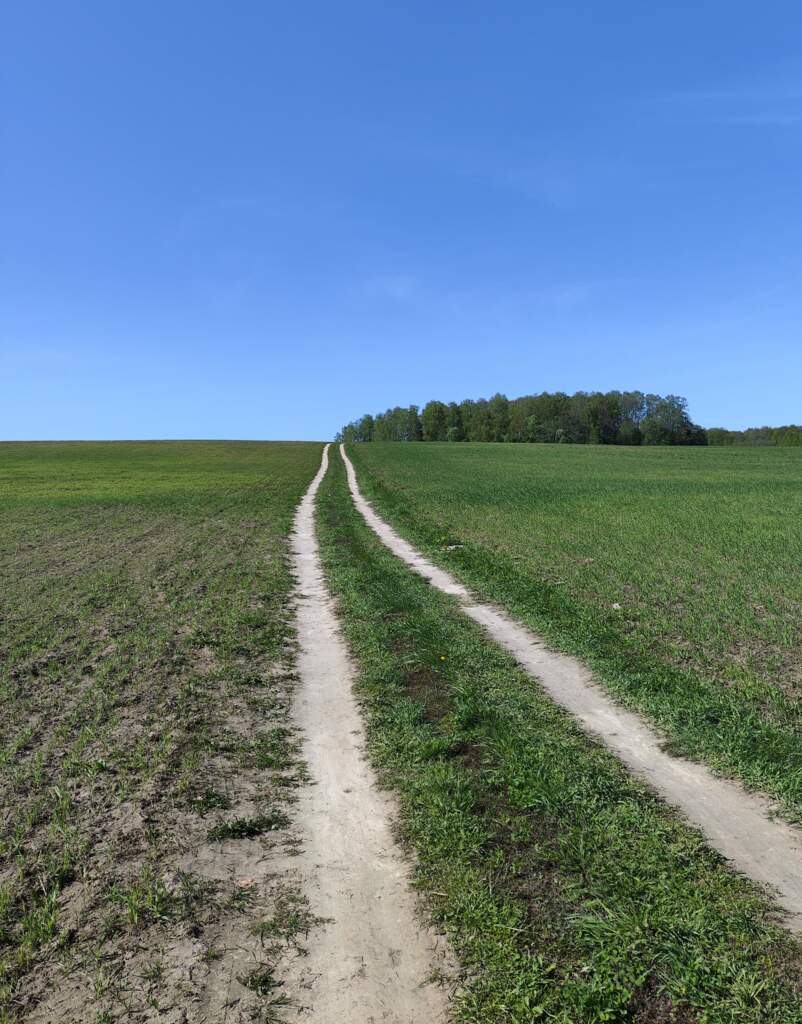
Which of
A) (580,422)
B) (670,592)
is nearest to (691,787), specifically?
(670,592)

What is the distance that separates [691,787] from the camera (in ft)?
18.8

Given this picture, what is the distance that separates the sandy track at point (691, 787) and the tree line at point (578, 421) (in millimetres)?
150226

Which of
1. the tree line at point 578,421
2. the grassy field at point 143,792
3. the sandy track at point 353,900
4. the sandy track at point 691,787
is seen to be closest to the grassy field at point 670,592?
the sandy track at point 691,787

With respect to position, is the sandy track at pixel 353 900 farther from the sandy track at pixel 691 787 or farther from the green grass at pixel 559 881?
the sandy track at pixel 691 787

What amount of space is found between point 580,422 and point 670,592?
153560mm

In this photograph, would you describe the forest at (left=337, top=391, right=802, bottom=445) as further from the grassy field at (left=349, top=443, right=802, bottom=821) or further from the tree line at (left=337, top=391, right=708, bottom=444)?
the grassy field at (left=349, top=443, right=802, bottom=821)

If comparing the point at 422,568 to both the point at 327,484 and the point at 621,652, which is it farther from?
the point at 327,484

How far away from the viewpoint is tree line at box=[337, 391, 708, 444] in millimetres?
152125

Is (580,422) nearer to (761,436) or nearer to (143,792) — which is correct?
(761,436)

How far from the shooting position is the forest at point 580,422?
15225 cm

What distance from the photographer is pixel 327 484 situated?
4116cm

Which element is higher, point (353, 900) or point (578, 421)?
point (578, 421)

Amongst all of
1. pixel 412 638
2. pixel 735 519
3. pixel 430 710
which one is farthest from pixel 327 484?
pixel 430 710

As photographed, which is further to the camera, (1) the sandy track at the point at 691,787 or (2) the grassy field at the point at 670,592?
(2) the grassy field at the point at 670,592
